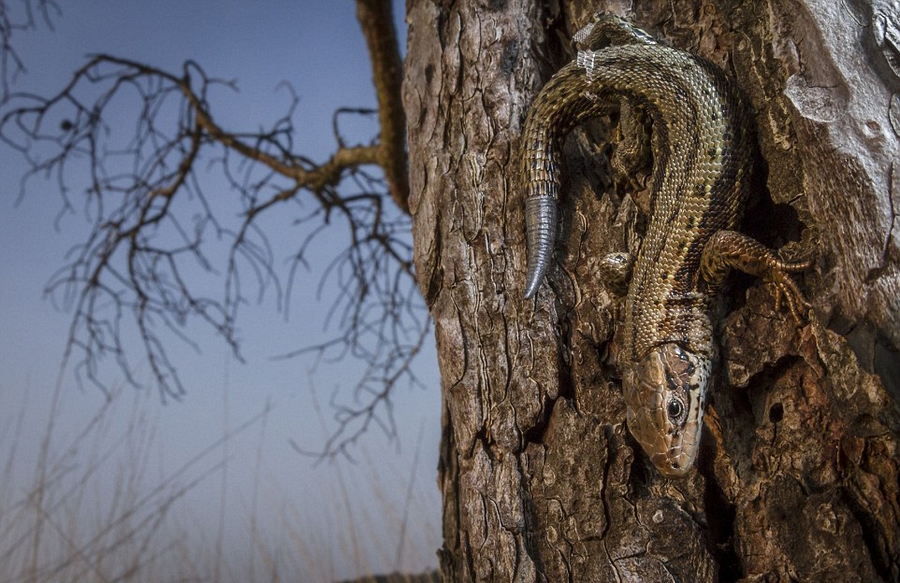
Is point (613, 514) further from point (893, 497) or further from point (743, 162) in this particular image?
point (743, 162)

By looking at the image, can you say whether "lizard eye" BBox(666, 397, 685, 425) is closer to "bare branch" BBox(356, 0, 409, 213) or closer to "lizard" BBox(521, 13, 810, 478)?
"lizard" BBox(521, 13, 810, 478)

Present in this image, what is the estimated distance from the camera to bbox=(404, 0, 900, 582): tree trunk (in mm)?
1574

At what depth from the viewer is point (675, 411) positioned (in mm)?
1771

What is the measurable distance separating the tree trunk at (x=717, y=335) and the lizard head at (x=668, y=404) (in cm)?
5

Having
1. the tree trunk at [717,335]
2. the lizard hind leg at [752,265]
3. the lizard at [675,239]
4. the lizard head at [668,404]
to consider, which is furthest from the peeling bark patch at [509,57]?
the lizard head at [668,404]

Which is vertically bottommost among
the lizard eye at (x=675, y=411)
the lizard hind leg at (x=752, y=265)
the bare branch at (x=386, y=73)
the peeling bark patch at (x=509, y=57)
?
the lizard eye at (x=675, y=411)

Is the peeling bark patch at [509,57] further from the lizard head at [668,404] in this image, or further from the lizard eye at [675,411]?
the lizard eye at [675,411]

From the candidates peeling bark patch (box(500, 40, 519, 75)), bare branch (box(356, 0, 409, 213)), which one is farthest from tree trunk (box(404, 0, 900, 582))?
bare branch (box(356, 0, 409, 213))

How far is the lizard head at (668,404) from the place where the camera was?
1726mm

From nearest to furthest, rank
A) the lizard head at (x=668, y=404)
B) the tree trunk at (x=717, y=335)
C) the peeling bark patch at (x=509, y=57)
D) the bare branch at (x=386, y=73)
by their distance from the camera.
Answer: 1. the tree trunk at (x=717, y=335)
2. the lizard head at (x=668, y=404)
3. the peeling bark patch at (x=509, y=57)
4. the bare branch at (x=386, y=73)

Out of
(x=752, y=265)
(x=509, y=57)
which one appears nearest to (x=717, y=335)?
(x=752, y=265)

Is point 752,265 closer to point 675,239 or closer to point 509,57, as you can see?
point 675,239

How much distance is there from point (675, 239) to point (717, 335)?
0.24m

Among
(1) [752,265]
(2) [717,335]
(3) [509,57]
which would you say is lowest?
(2) [717,335]
